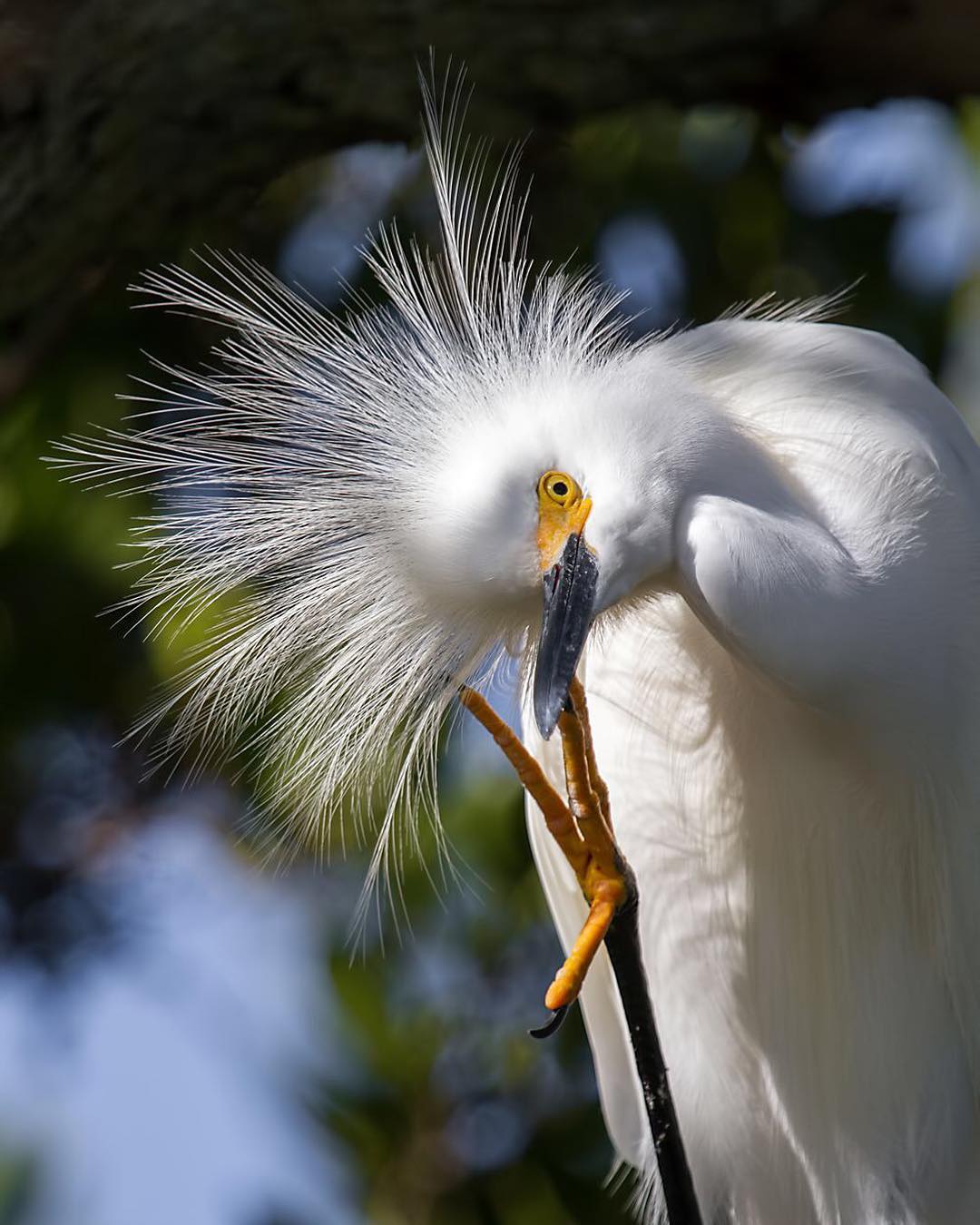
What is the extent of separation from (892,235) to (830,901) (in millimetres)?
1089

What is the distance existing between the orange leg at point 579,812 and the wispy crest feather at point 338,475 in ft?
0.33

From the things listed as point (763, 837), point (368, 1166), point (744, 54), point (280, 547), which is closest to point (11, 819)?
point (368, 1166)

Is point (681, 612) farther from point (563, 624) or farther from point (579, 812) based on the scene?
point (563, 624)

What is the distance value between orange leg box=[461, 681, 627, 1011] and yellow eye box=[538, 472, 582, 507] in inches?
8.7

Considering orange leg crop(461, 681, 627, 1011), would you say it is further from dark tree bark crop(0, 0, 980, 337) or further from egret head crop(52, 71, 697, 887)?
dark tree bark crop(0, 0, 980, 337)

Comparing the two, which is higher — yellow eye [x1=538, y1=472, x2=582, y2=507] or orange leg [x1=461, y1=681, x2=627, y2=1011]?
yellow eye [x1=538, y1=472, x2=582, y2=507]

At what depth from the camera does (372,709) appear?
5.75 ft

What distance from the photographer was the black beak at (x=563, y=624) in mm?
1405

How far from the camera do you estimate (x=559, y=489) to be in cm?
148

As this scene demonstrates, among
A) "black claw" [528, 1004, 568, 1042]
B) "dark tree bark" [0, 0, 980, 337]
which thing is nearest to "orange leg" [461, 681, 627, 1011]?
"black claw" [528, 1004, 568, 1042]

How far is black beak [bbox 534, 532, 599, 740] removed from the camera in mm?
1405

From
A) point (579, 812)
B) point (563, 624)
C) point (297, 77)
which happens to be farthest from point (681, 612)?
point (297, 77)

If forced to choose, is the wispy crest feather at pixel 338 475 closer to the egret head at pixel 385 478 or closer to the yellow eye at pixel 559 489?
the egret head at pixel 385 478

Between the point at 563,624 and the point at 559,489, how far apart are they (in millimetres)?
143
